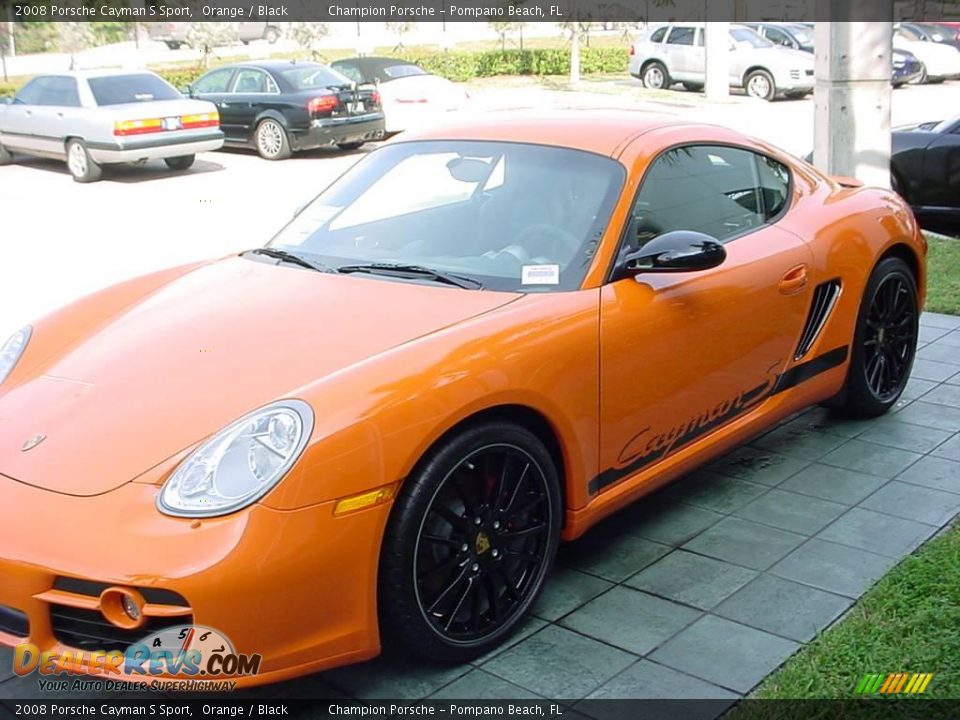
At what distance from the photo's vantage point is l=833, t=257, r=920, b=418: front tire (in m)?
5.14

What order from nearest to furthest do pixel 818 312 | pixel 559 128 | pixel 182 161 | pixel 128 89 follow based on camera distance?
pixel 559 128 → pixel 818 312 → pixel 128 89 → pixel 182 161

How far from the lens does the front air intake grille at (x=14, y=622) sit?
289 cm

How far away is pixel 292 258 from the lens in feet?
13.9

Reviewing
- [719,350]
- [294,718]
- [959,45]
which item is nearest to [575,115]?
[719,350]

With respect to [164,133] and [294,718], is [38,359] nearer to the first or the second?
[294,718]

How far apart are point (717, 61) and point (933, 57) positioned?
27.9ft

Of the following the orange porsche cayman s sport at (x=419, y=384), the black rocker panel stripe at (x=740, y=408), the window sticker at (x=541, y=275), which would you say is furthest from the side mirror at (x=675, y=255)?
the black rocker panel stripe at (x=740, y=408)

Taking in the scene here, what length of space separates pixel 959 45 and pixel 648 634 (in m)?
33.2

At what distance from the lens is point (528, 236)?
3971mm

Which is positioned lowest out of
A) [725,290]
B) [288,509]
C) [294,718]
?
[294,718]

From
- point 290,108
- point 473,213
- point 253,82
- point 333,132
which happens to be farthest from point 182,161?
point 473,213

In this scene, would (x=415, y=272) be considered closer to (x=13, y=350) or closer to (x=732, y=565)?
(x=13, y=350)

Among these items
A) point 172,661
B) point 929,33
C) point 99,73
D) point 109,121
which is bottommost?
point 172,661

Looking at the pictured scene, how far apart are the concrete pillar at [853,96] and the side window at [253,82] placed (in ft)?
38.9
